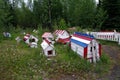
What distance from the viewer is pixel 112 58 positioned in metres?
13.5

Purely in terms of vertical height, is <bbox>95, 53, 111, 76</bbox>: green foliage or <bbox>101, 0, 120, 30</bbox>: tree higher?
<bbox>101, 0, 120, 30</bbox>: tree

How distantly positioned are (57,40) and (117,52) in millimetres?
5507

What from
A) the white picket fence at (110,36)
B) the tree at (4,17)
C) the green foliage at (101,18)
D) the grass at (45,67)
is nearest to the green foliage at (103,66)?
the grass at (45,67)

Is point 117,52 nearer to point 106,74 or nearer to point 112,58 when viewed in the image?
point 112,58

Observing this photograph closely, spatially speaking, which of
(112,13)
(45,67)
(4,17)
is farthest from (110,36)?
(4,17)

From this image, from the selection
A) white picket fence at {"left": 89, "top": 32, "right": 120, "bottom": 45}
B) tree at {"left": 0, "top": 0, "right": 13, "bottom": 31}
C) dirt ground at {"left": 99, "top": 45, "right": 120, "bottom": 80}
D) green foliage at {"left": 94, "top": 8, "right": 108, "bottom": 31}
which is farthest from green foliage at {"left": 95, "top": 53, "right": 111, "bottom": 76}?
tree at {"left": 0, "top": 0, "right": 13, "bottom": 31}

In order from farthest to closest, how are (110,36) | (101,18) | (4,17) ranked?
(4,17)
(101,18)
(110,36)

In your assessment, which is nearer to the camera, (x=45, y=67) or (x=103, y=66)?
(x=45, y=67)

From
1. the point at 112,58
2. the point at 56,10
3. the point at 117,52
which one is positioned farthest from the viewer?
the point at 56,10

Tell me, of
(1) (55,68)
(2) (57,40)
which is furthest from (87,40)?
(2) (57,40)

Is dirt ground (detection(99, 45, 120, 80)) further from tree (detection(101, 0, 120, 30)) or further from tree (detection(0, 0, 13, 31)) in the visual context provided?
tree (detection(0, 0, 13, 31))

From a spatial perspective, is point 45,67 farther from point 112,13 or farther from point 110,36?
point 112,13

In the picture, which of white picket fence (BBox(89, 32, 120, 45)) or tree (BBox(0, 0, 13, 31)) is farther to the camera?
tree (BBox(0, 0, 13, 31))

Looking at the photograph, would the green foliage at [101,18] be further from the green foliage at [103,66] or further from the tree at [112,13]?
the green foliage at [103,66]
